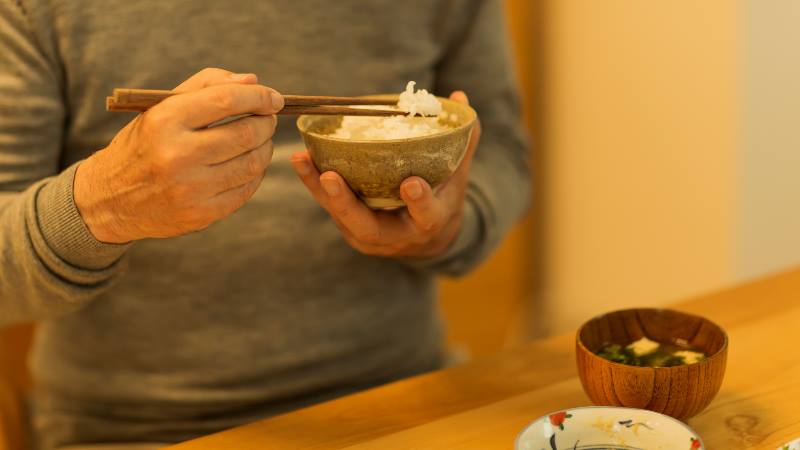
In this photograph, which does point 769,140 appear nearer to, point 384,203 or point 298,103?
point 384,203

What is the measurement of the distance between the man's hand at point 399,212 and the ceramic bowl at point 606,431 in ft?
0.98

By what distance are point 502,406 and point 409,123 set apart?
342 mm

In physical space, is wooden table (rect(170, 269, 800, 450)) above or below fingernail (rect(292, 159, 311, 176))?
below

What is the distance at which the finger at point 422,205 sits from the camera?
1009 mm

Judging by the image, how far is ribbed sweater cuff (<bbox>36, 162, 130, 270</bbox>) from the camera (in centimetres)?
101

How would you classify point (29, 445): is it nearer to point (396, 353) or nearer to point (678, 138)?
point (396, 353)

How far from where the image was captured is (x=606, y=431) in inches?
33.9

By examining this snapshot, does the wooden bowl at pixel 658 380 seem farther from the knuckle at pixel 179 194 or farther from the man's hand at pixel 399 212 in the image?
the knuckle at pixel 179 194

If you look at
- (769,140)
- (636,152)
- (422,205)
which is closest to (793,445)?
(422,205)

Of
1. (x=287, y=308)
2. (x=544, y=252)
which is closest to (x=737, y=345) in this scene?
(x=287, y=308)

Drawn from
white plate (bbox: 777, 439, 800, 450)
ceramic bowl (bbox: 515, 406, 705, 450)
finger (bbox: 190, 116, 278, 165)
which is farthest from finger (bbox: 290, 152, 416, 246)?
white plate (bbox: 777, 439, 800, 450)

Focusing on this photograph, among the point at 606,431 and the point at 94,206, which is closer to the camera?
the point at 606,431

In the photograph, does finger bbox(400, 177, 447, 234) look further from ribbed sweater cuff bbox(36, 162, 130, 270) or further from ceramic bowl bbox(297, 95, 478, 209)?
ribbed sweater cuff bbox(36, 162, 130, 270)

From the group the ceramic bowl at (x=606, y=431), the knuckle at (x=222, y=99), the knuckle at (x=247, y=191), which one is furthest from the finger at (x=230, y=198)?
the ceramic bowl at (x=606, y=431)
